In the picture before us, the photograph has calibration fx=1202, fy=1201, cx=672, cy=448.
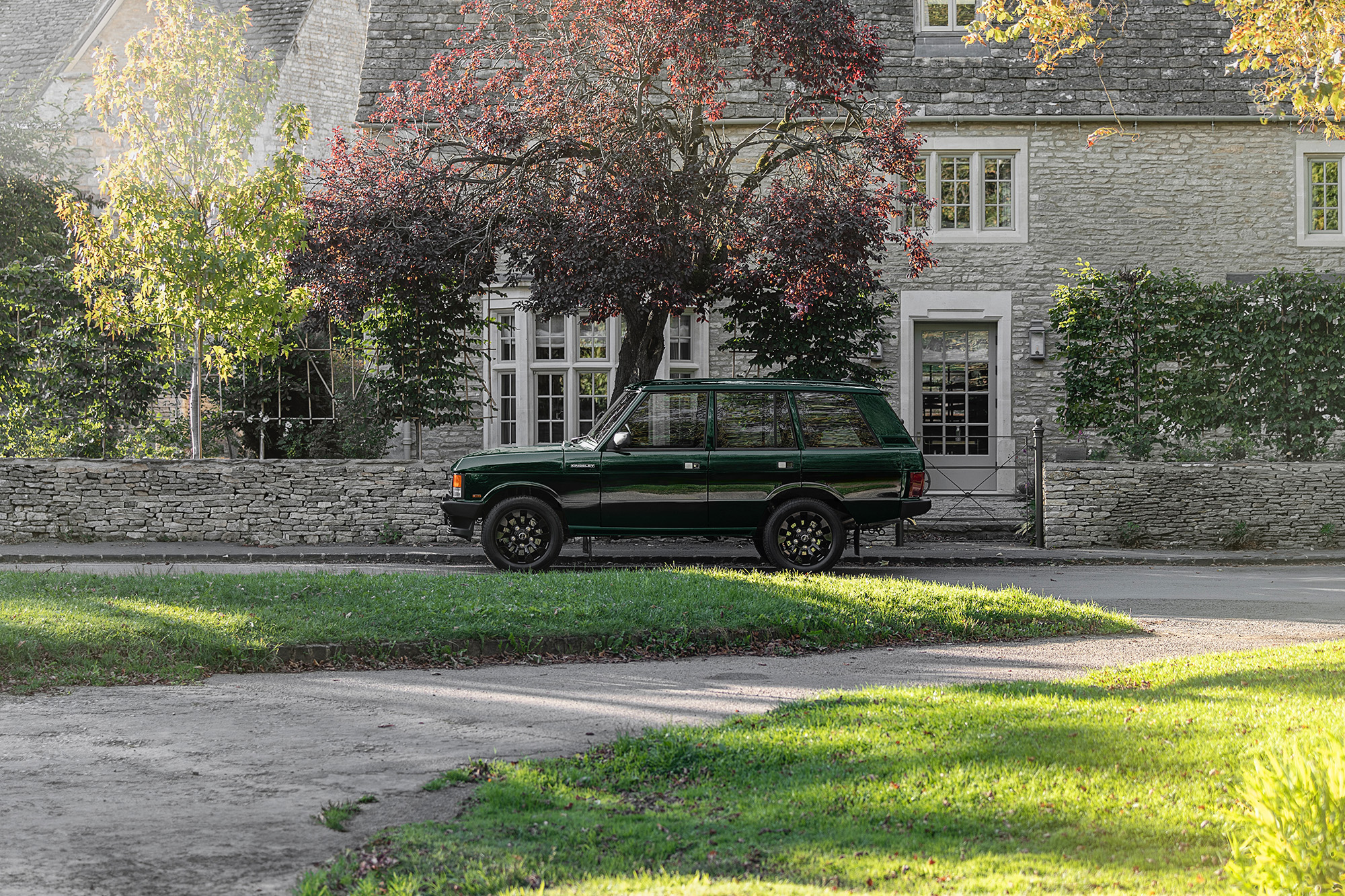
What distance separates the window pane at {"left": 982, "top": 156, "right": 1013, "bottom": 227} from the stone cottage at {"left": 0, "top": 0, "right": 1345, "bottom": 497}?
0.03 metres

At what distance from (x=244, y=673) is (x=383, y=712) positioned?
179 centimetres

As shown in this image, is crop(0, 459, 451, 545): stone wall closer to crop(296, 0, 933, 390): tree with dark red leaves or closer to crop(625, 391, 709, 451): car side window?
crop(296, 0, 933, 390): tree with dark red leaves

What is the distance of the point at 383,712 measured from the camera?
7.07 meters

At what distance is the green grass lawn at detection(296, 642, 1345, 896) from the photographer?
4.05 m

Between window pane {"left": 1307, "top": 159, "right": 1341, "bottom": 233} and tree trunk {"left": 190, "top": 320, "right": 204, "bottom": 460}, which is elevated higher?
window pane {"left": 1307, "top": 159, "right": 1341, "bottom": 233}

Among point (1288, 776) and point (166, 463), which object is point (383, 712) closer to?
point (1288, 776)

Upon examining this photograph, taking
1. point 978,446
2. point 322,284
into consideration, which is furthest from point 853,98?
point 322,284

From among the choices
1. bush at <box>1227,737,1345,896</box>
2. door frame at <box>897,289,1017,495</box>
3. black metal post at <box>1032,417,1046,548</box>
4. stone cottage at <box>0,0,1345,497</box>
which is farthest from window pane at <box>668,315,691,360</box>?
bush at <box>1227,737,1345,896</box>

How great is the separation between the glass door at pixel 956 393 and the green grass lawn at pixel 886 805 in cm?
1426

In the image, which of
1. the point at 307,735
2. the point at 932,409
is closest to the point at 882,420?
the point at 932,409

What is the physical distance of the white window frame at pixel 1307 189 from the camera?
68.0 ft

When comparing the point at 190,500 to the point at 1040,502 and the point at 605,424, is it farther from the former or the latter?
the point at 1040,502

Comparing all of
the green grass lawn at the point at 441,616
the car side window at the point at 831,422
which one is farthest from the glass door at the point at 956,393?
the green grass lawn at the point at 441,616

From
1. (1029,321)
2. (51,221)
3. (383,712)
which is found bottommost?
(383,712)
